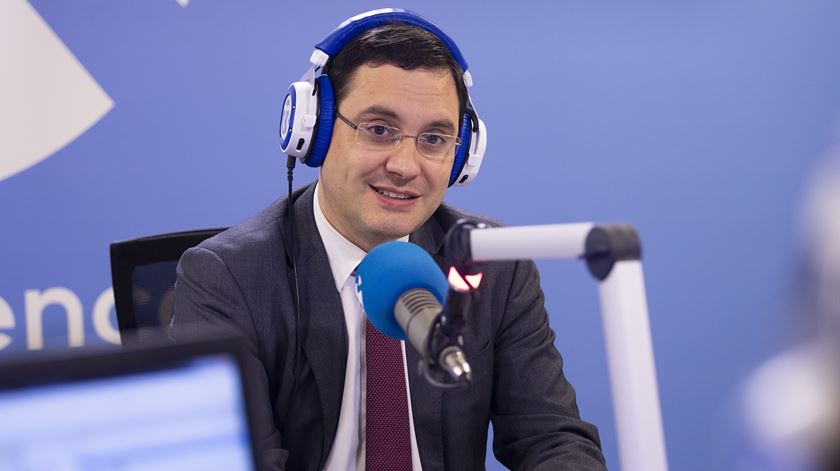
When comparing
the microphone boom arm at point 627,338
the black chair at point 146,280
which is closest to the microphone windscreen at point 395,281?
the microphone boom arm at point 627,338

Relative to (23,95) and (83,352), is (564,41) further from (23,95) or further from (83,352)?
(83,352)

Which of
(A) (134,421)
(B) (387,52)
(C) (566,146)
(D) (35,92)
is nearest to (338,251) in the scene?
(B) (387,52)

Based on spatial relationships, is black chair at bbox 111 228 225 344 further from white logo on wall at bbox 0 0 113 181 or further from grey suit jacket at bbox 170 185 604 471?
white logo on wall at bbox 0 0 113 181

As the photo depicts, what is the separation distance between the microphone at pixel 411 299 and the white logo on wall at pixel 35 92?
1.75m

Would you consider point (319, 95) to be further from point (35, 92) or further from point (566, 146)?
point (566, 146)

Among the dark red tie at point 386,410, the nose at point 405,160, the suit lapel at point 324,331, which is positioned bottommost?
the dark red tie at point 386,410

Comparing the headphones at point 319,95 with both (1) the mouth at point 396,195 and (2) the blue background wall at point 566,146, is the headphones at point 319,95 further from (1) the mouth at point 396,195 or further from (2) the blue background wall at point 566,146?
(2) the blue background wall at point 566,146

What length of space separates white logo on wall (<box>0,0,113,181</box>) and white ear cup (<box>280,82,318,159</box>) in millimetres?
1038

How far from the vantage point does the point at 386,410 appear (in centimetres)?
145

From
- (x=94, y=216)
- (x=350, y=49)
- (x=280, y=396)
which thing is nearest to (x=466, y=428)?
(x=280, y=396)

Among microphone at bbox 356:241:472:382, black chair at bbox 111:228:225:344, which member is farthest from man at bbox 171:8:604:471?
microphone at bbox 356:241:472:382

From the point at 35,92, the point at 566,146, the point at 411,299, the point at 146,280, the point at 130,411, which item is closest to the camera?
the point at 130,411

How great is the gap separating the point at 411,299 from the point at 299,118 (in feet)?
2.76

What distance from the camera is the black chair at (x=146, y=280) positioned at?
1.75 metres
